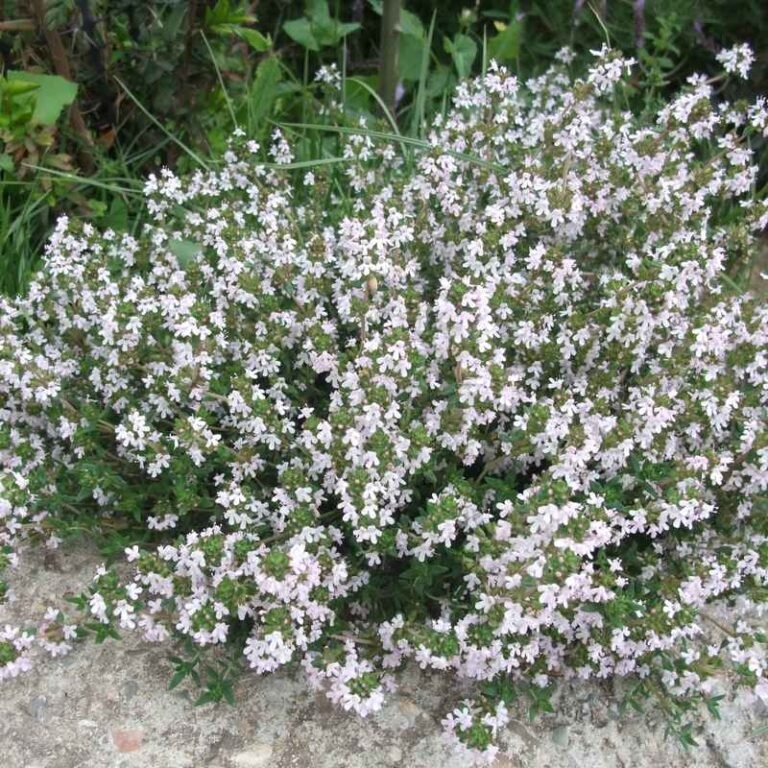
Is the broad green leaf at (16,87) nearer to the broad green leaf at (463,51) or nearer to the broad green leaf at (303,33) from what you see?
the broad green leaf at (303,33)

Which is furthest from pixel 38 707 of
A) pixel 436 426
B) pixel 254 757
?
pixel 436 426

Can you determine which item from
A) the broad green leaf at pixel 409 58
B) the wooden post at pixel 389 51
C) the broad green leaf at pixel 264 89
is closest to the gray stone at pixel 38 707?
the broad green leaf at pixel 264 89

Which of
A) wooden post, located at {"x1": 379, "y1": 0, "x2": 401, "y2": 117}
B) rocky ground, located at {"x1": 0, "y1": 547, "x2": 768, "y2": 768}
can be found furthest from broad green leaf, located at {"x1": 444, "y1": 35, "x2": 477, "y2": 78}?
rocky ground, located at {"x1": 0, "y1": 547, "x2": 768, "y2": 768}

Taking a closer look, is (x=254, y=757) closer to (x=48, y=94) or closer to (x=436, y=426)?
(x=436, y=426)

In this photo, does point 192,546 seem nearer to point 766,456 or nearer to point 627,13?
point 766,456

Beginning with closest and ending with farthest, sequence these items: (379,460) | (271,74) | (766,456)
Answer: (379,460), (766,456), (271,74)

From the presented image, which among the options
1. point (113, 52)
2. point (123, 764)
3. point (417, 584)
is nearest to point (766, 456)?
point (417, 584)
